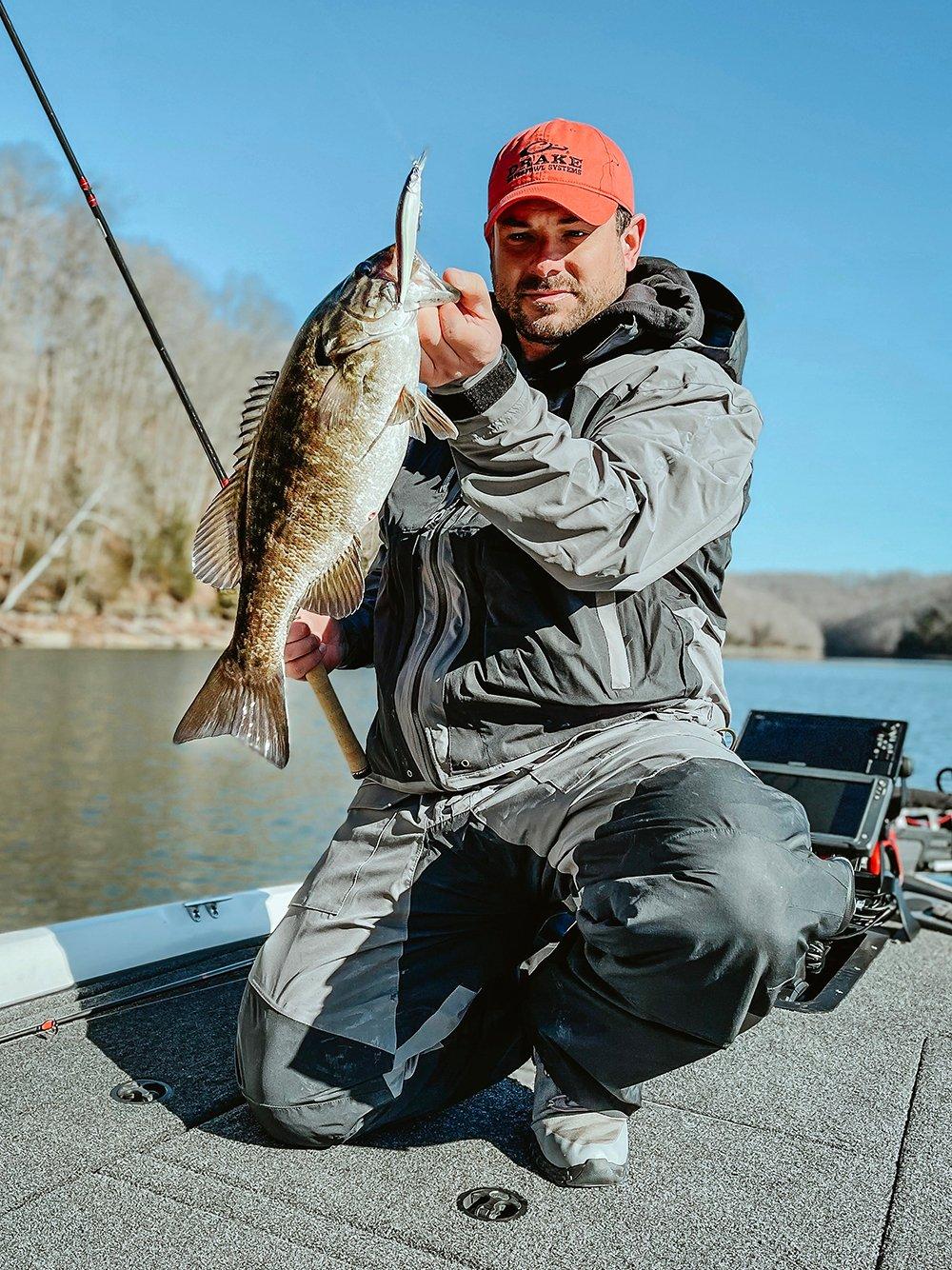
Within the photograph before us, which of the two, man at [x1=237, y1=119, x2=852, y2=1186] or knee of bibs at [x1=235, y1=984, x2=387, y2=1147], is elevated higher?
man at [x1=237, y1=119, x2=852, y2=1186]

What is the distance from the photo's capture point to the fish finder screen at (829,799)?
3.60 metres

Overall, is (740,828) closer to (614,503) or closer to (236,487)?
(614,503)

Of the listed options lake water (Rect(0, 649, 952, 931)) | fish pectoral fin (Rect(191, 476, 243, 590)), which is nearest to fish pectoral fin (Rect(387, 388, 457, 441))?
fish pectoral fin (Rect(191, 476, 243, 590))

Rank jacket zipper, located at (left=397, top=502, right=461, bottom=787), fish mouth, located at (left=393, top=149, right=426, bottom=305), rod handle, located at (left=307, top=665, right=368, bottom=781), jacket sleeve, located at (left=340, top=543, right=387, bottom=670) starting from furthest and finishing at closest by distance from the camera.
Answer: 1. jacket sleeve, located at (left=340, top=543, right=387, bottom=670)
2. rod handle, located at (left=307, top=665, right=368, bottom=781)
3. jacket zipper, located at (left=397, top=502, right=461, bottom=787)
4. fish mouth, located at (left=393, top=149, right=426, bottom=305)

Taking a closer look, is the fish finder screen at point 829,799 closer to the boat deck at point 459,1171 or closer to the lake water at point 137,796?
the boat deck at point 459,1171

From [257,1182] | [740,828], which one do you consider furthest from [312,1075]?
[740,828]

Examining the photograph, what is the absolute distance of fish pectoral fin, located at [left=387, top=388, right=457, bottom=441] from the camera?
1.97 meters

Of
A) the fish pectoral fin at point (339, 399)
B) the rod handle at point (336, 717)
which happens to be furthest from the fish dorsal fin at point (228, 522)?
the rod handle at point (336, 717)

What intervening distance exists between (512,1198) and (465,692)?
99cm

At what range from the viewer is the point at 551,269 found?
9.19ft

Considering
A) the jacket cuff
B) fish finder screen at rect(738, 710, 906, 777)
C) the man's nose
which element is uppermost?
the man's nose

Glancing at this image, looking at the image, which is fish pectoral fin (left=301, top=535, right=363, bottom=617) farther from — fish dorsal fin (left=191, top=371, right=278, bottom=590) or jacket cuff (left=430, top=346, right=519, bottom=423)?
jacket cuff (left=430, top=346, right=519, bottom=423)

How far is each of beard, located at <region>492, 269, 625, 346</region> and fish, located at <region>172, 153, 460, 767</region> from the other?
0.76m

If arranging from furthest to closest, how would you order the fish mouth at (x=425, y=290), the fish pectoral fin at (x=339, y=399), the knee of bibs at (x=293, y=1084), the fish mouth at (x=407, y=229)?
1. the knee of bibs at (x=293, y=1084)
2. the fish pectoral fin at (x=339, y=399)
3. the fish mouth at (x=425, y=290)
4. the fish mouth at (x=407, y=229)
